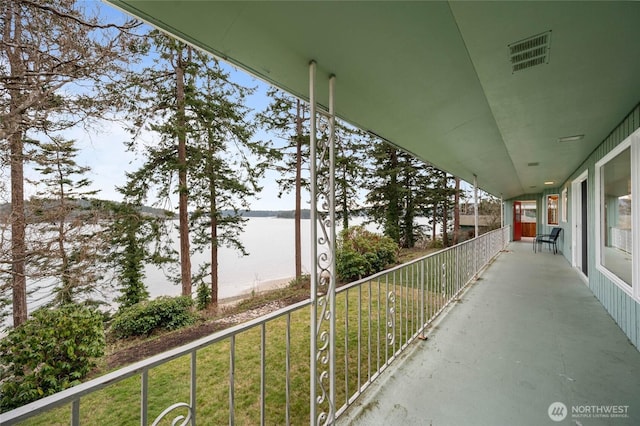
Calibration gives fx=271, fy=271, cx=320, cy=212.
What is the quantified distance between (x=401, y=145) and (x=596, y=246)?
3.51m

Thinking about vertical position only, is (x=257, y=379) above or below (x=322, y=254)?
below

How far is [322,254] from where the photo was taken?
1.64m

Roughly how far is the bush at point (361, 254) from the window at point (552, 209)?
22.3 ft

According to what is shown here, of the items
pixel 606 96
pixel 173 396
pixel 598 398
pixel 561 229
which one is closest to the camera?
pixel 598 398

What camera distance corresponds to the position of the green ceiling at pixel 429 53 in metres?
1.19

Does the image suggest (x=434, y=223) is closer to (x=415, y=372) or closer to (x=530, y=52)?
(x=415, y=372)

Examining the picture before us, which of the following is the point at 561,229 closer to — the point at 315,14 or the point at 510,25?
the point at 510,25

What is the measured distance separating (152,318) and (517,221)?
15228mm

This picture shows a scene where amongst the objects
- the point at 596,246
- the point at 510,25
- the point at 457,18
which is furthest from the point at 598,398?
the point at 596,246

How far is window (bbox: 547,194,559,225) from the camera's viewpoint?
10398mm

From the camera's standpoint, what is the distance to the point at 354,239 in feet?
27.0

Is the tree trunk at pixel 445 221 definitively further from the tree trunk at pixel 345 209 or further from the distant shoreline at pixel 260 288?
the distant shoreline at pixel 260 288

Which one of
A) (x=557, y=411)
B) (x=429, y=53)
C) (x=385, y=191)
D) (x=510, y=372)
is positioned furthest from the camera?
(x=385, y=191)

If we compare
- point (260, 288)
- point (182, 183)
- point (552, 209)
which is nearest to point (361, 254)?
point (260, 288)
